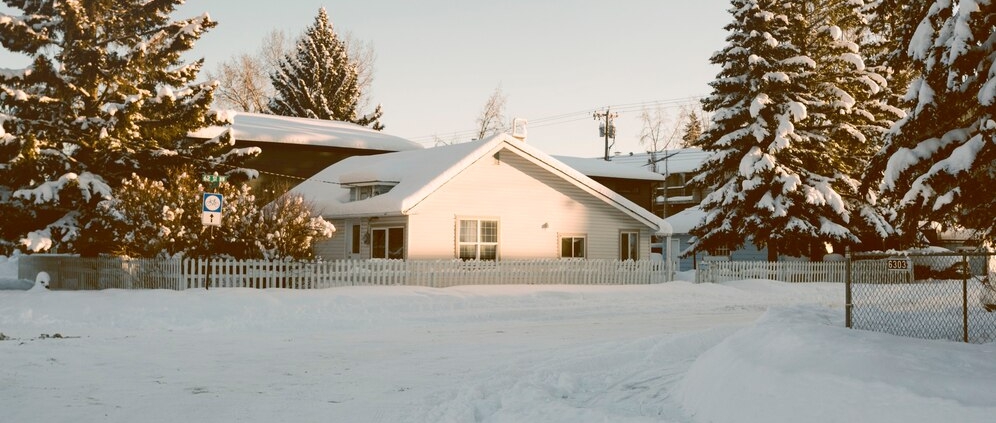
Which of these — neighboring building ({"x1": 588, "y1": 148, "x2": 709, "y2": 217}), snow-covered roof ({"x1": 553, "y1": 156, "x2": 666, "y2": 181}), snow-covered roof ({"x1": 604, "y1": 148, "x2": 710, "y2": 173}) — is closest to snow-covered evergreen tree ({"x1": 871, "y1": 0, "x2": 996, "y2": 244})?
snow-covered roof ({"x1": 553, "y1": 156, "x2": 666, "y2": 181})

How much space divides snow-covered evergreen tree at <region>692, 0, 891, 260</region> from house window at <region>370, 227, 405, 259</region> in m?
13.7

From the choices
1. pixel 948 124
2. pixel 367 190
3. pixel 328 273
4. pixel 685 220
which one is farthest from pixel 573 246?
pixel 948 124

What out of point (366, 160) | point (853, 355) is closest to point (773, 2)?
point (366, 160)

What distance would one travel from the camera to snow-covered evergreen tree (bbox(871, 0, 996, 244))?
1036 centimetres

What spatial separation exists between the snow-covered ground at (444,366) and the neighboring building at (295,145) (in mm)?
18255

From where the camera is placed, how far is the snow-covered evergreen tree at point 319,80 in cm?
6391

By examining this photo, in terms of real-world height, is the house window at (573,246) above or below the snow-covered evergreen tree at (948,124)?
A: below

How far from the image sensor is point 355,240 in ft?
103

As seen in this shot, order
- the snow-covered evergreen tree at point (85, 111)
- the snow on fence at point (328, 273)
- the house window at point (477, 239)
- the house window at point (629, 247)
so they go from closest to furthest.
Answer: the snow on fence at point (328, 273) → the snow-covered evergreen tree at point (85, 111) → the house window at point (477, 239) → the house window at point (629, 247)

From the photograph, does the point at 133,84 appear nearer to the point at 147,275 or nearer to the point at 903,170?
the point at 147,275

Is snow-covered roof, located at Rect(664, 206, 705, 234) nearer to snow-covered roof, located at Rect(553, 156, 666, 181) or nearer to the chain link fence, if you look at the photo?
snow-covered roof, located at Rect(553, 156, 666, 181)

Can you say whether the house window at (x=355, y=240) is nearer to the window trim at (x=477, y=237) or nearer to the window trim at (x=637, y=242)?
the window trim at (x=477, y=237)

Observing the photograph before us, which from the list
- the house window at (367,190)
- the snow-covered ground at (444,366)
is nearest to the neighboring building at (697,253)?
the house window at (367,190)

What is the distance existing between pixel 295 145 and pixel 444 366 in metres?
29.8
